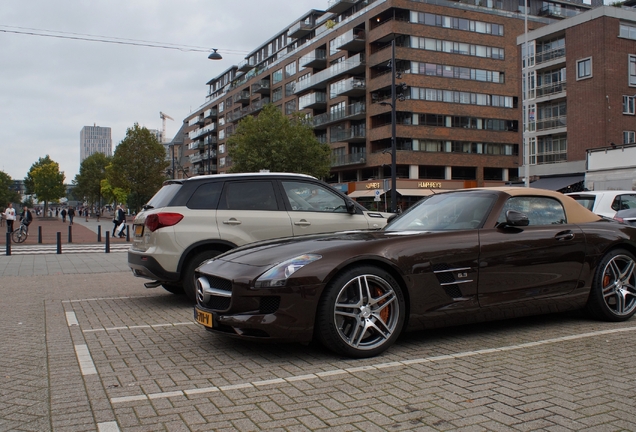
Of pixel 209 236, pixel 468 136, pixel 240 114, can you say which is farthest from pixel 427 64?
pixel 209 236

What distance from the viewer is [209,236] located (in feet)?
24.1

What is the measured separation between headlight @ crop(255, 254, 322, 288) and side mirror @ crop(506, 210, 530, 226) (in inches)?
70.4

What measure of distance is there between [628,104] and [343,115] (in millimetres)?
28517

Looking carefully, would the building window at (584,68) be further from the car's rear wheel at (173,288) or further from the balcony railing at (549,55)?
the car's rear wheel at (173,288)

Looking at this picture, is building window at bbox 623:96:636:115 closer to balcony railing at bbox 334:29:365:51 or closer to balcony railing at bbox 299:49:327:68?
balcony railing at bbox 334:29:365:51

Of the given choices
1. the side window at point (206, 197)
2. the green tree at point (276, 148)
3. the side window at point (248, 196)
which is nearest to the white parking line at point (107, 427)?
the side window at point (206, 197)

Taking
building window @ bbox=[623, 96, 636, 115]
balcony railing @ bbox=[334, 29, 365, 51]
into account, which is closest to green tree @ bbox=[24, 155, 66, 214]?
balcony railing @ bbox=[334, 29, 365, 51]

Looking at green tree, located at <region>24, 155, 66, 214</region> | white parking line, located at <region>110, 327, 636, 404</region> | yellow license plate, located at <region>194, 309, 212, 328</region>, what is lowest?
white parking line, located at <region>110, 327, 636, 404</region>

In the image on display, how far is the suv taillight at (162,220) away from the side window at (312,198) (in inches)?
61.1

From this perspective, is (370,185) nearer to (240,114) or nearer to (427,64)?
(427,64)

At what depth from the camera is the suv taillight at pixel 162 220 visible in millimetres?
7246

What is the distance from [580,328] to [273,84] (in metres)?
79.7

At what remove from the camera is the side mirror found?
5.08 m

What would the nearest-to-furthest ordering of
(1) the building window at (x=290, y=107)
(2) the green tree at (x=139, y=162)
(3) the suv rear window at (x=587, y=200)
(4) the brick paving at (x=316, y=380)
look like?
(4) the brick paving at (x=316, y=380) < (3) the suv rear window at (x=587, y=200) < (2) the green tree at (x=139, y=162) < (1) the building window at (x=290, y=107)
